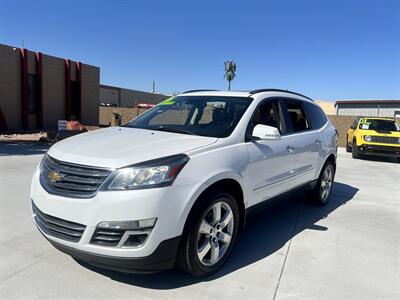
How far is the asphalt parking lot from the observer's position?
10.3 feet

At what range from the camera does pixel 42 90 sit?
1969 cm

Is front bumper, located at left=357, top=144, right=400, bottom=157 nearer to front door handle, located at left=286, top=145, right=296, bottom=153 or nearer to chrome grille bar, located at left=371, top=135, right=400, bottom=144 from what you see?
chrome grille bar, located at left=371, top=135, right=400, bottom=144

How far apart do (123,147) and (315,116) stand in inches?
148

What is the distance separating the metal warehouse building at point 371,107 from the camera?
44.3 m

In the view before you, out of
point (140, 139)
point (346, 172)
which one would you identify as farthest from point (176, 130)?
point (346, 172)

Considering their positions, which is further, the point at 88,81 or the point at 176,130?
the point at 88,81

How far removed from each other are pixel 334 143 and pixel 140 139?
4.13m

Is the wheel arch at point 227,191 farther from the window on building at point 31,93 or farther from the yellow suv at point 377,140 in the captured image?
the window on building at point 31,93

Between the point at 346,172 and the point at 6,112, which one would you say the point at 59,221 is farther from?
the point at 6,112

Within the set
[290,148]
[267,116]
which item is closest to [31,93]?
[267,116]

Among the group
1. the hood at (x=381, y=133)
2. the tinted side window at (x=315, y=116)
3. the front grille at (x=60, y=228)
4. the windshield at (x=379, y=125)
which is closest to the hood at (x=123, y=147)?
the front grille at (x=60, y=228)

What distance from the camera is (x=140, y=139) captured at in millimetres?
3600

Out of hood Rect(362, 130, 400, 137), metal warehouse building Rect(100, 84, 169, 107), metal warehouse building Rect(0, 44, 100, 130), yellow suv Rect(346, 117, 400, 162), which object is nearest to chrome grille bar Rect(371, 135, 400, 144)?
yellow suv Rect(346, 117, 400, 162)

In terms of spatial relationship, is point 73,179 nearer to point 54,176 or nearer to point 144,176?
point 54,176
